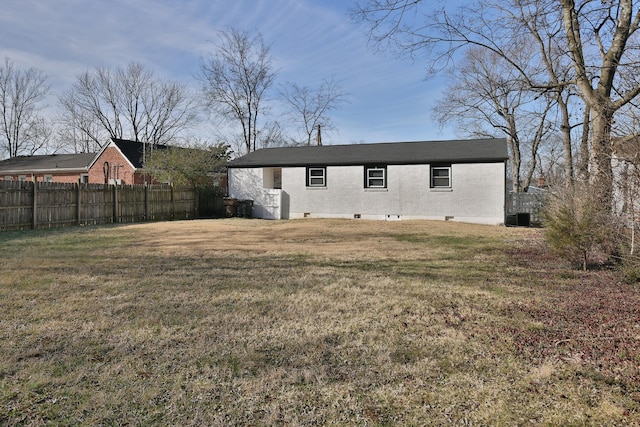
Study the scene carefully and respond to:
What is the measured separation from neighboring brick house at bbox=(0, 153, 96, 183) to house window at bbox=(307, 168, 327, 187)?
75.6 ft

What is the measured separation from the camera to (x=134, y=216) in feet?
60.0

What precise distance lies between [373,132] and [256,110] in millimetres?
11585

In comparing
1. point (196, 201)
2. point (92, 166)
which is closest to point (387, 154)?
point (196, 201)

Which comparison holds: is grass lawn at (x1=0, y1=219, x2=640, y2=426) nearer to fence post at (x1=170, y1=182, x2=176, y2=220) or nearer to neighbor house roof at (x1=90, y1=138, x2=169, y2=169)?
fence post at (x1=170, y1=182, x2=176, y2=220)

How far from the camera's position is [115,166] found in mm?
31172

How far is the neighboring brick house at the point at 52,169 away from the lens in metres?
33.9

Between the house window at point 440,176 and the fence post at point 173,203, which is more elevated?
the house window at point 440,176

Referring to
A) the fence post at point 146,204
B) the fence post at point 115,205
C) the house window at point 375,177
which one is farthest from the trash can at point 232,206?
the house window at point 375,177

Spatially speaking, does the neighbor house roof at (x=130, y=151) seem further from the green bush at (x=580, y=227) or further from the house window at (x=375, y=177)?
the green bush at (x=580, y=227)

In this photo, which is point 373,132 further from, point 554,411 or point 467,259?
point 554,411

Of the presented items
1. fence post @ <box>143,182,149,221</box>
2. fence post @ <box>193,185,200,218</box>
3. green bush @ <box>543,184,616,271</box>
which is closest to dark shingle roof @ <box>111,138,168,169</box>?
fence post @ <box>193,185,200,218</box>

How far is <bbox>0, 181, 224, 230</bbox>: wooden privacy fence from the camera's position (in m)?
13.7

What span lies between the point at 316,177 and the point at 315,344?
654 inches

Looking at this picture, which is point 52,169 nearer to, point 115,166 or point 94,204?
point 115,166
